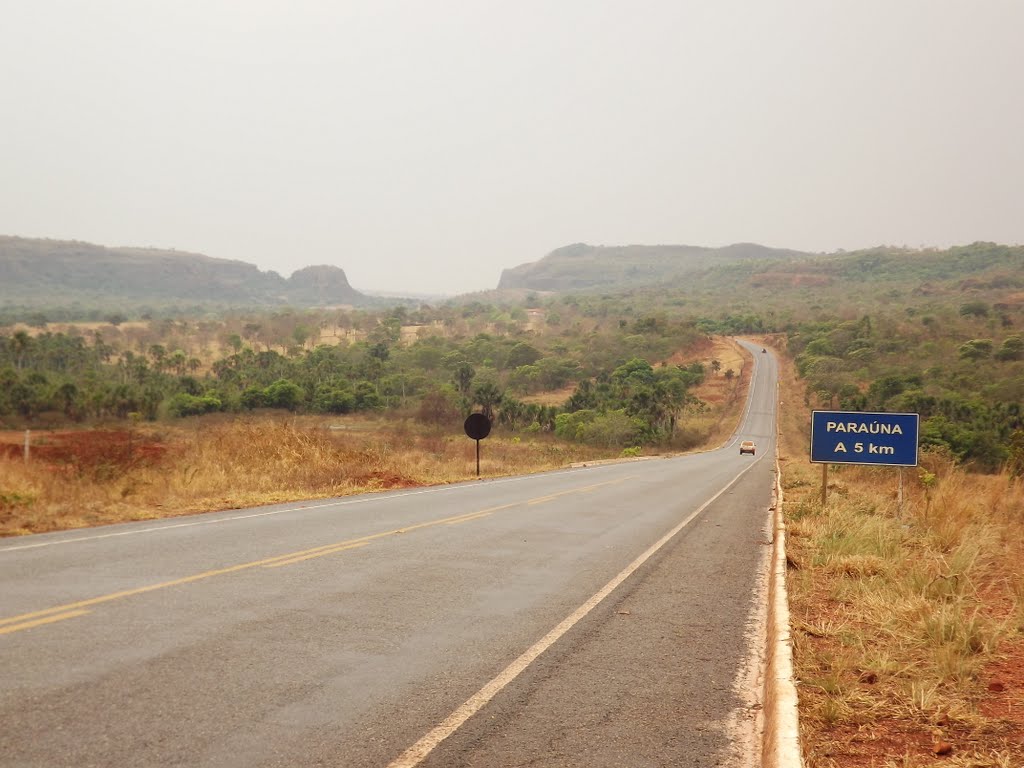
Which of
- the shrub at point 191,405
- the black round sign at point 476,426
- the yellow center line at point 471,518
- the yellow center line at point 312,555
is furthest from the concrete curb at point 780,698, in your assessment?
the shrub at point 191,405

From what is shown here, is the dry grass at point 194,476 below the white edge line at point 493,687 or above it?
below

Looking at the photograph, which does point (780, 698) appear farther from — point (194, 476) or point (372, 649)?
point (194, 476)

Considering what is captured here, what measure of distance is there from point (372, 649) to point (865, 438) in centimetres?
1136

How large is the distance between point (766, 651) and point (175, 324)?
204 m

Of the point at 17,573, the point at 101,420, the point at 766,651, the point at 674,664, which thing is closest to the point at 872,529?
the point at 766,651

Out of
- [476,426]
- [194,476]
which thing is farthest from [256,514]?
[476,426]

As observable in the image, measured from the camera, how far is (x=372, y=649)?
6.41m

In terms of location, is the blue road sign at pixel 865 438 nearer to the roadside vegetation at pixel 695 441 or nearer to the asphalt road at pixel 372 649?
the roadside vegetation at pixel 695 441

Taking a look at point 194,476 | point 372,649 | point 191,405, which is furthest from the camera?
point 191,405

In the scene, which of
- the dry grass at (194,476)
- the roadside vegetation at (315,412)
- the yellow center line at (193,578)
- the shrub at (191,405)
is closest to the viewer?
the yellow center line at (193,578)

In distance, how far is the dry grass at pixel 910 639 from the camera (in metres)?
4.73

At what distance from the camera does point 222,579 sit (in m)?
8.79

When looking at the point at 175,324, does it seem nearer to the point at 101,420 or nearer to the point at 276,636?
the point at 101,420

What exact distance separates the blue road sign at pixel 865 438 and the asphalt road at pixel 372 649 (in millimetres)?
3304
